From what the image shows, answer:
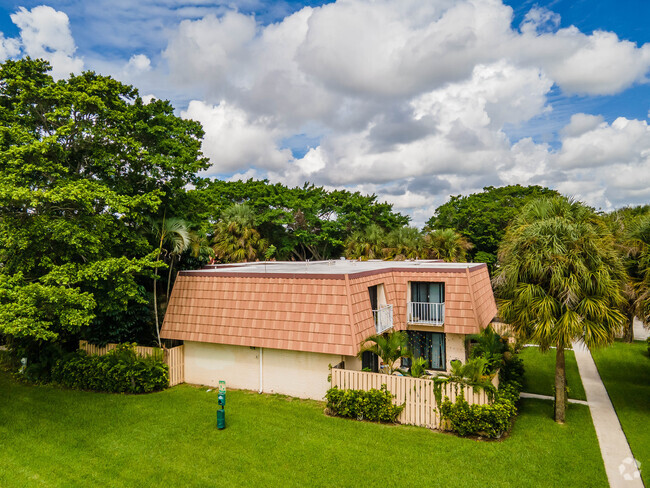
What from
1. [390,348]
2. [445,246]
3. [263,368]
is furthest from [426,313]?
[445,246]

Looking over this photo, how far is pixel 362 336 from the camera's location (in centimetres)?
1356

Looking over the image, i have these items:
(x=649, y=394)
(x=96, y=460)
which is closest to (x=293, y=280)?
(x=96, y=460)

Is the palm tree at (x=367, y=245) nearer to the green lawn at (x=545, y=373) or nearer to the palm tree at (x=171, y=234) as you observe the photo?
the green lawn at (x=545, y=373)

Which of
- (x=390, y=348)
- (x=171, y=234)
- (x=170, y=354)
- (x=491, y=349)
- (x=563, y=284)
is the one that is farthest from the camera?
(x=171, y=234)

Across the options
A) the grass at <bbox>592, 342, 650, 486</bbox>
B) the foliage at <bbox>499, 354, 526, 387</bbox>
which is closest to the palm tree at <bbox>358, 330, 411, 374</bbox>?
the foliage at <bbox>499, 354, 526, 387</bbox>

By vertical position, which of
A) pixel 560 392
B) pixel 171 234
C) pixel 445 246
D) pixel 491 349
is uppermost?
pixel 171 234

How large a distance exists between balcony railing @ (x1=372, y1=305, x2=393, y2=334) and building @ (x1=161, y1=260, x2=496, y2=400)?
39mm

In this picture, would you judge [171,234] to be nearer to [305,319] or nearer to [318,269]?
[318,269]

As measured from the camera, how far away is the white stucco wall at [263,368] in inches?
554

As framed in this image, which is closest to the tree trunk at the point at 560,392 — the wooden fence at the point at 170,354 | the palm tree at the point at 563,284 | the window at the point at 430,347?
the palm tree at the point at 563,284

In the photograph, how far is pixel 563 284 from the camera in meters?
12.0

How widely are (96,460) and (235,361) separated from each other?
596 centimetres

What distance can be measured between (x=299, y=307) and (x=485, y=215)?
36.0 metres

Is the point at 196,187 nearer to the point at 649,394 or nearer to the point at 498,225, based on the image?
the point at 649,394
